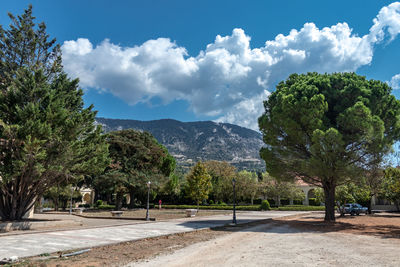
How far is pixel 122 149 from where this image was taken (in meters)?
40.6

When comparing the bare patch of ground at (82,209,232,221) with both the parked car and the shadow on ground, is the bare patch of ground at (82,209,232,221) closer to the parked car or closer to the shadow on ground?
the shadow on ground

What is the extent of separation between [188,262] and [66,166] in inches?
495

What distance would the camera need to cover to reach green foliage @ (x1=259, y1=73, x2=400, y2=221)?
59.1ft

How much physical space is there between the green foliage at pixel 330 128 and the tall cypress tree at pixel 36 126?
13309 millimetres

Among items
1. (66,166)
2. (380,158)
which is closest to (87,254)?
(66,166)

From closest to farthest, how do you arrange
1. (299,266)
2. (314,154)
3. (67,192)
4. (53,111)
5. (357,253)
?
(299,266), (357,253), (53,111), (314,154), (67,192)

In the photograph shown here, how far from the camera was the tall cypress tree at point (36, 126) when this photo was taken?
1495 centimetres

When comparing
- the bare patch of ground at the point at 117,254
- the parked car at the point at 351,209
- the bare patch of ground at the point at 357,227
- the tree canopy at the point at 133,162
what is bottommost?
the parked car at the point at 351,209

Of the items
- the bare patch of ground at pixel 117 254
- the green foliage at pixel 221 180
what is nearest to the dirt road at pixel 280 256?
the bare patch of ground at pixel 117 254

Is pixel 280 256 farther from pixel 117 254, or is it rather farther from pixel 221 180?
pixel 221 180

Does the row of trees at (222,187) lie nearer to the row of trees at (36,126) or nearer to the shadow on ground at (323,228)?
the shadow on ground at (323,228)

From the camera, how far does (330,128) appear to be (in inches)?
696

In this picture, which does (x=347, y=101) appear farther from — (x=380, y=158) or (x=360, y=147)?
(x=380, y=158)

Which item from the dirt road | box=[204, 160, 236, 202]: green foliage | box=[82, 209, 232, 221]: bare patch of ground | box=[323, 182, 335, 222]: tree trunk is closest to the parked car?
box=[323, 182, 335, 222]: tree trunk
